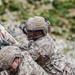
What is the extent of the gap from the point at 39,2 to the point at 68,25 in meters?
2.70

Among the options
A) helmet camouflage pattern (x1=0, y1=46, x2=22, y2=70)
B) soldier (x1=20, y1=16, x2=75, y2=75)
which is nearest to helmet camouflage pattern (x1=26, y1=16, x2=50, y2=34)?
soldier (x1=20, y1=16, x2=75, y2=75)

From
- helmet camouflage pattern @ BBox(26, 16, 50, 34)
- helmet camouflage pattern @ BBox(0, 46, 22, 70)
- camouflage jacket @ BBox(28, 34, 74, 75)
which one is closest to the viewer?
helmet camouflage pattern @ BBox(0, 46, 22, 70)

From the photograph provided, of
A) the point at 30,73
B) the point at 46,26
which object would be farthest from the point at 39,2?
the point at 30,73

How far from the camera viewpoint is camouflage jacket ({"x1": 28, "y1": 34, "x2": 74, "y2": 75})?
862 cm

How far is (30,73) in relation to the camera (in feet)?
23.7

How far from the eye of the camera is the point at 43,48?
8609mm

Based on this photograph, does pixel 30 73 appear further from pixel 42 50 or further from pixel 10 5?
pixel 10 5

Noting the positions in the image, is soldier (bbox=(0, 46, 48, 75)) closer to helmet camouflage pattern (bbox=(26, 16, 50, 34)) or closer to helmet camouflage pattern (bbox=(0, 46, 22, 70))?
helmet camouflage pattern (bbox=(0, 46, 22, 70))

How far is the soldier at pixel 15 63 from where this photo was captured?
7.02m

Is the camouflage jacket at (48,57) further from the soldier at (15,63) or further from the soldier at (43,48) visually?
the soldier at (15,63)

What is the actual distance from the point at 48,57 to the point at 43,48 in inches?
9.1

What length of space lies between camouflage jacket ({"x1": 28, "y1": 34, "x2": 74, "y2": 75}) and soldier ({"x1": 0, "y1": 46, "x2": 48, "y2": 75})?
1247 mm

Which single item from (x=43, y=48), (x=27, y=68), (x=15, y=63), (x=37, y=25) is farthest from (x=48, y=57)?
(x=15, y=63)

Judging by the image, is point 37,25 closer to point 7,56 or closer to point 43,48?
point 43,48
